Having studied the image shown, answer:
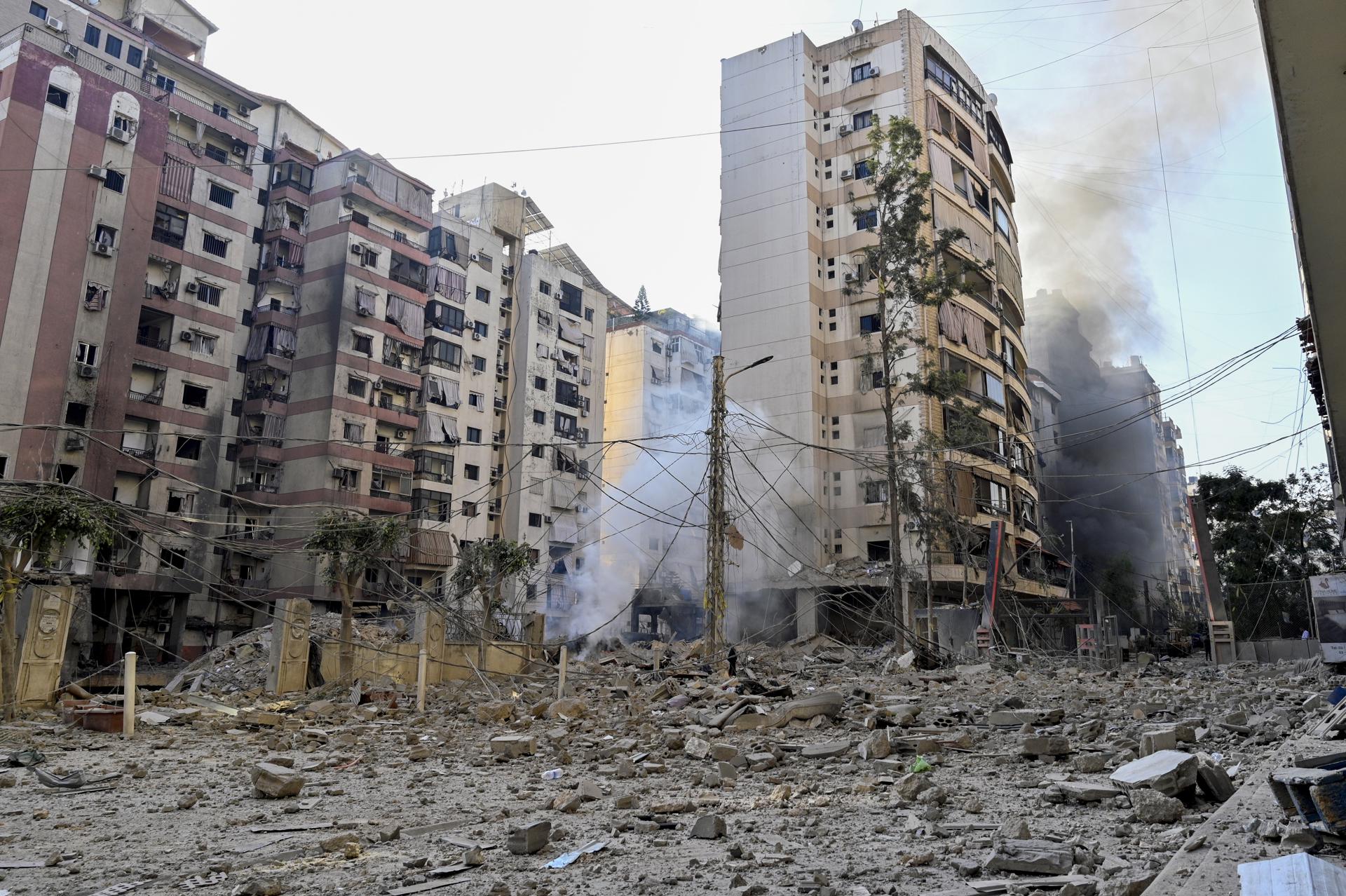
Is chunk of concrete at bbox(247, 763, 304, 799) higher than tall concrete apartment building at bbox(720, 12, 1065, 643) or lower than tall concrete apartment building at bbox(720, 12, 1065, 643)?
lower

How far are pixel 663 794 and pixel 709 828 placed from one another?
2087 millimetres

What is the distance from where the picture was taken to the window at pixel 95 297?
112 ft

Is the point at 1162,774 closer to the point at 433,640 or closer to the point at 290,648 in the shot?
the point at 433,640

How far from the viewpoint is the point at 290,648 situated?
19688 millimetres

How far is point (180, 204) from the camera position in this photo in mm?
38375

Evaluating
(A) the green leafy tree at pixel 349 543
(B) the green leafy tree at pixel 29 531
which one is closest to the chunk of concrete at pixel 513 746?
(B) the green leafy tree at pixel 29 531

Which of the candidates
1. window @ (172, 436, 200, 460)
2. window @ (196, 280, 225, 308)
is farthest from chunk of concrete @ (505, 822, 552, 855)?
window @ (196, 280, 225, 308)

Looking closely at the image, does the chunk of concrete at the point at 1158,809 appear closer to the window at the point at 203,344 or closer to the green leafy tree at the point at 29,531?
the green leafy tree at the point at 29,531

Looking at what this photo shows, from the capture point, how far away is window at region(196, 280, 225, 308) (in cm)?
3828

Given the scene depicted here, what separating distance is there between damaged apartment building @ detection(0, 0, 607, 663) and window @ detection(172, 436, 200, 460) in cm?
10

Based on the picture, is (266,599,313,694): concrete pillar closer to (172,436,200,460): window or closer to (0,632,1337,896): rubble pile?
(0,632,1337,896): rubble pile

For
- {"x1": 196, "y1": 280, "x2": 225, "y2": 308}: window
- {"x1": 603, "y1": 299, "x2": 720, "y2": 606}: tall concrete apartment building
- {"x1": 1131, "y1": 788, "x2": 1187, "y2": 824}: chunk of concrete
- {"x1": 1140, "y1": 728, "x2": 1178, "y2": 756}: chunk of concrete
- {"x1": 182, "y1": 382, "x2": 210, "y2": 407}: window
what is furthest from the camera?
{"x1": 603, "y1": 299, "x2": 720, "y2": 606}: tall concrete apartment building

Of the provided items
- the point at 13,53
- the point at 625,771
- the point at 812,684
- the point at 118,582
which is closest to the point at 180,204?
the point at 13,53

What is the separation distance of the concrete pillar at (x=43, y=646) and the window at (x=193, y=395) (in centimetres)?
2305
